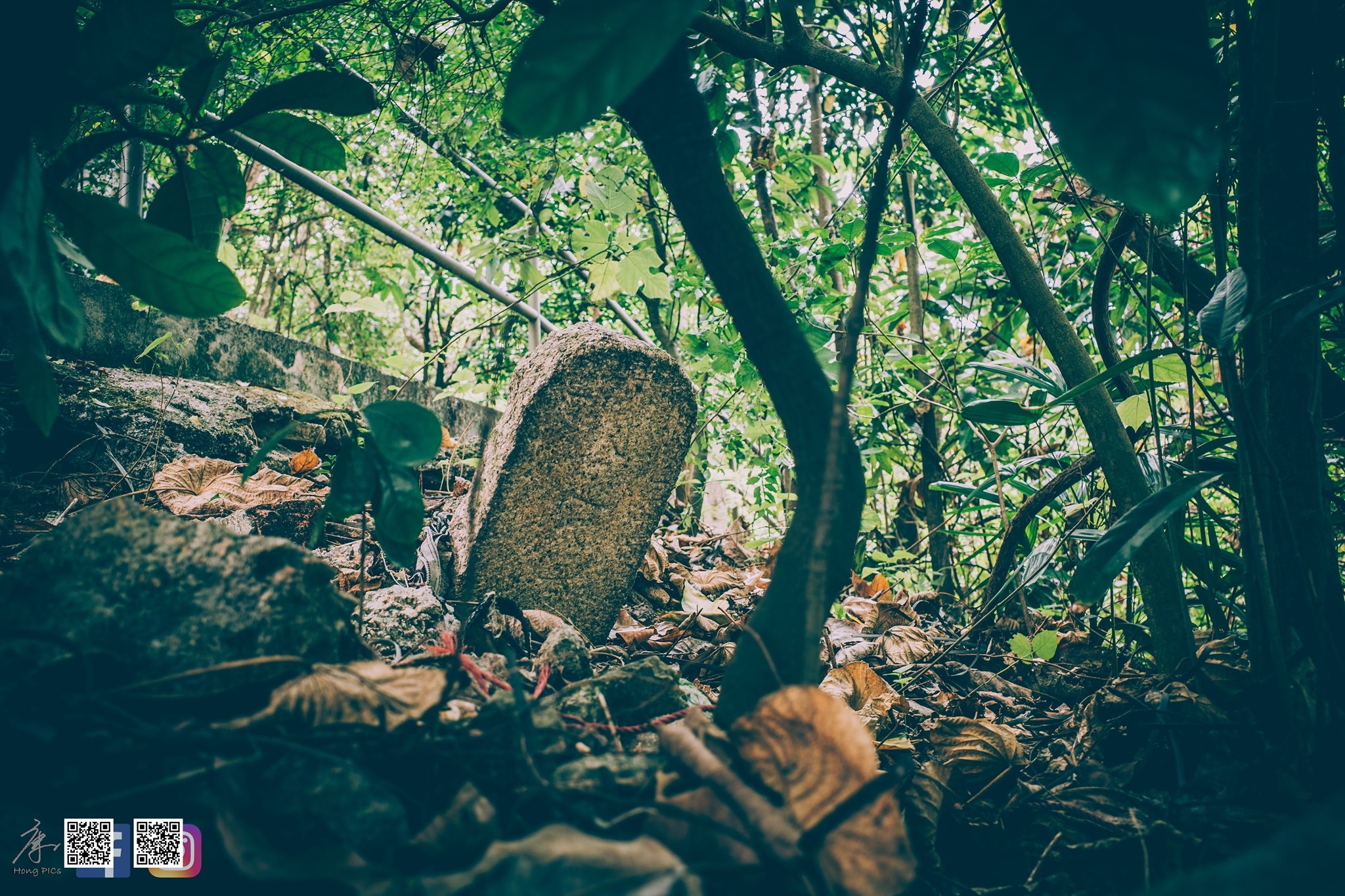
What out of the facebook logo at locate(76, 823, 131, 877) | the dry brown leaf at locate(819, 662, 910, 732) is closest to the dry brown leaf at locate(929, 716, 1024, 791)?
the dry brown leaf at locate(819, 662, 910, 732)

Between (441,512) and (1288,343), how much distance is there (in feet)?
6.37

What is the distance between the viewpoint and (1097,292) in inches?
56.8

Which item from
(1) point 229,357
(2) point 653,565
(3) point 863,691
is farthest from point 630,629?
(1) point 229,357

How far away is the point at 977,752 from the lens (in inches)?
37.1

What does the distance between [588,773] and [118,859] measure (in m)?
0.39

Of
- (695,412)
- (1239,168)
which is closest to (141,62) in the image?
(695,412)

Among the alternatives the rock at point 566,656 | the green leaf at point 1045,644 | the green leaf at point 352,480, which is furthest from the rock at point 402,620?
the green leaf at point 1045,644

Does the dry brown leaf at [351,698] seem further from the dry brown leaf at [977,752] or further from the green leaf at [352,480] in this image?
the dry brown leaf at [977,752]

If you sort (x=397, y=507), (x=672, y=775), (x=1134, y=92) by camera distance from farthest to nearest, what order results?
(x=397, y=507) → (x=672, y=775) → (x=1134, y=92)

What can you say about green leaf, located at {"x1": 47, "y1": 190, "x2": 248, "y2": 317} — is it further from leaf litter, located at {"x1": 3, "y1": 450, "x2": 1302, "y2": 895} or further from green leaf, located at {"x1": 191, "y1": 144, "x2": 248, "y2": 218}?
leaf litter, located at {"x1": 3, "y1": 450, "x2": 1302, "y2": 895}

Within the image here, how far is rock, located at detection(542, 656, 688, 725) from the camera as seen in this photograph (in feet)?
2.59

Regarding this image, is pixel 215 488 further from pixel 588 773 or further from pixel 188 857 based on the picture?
pixel 588 773

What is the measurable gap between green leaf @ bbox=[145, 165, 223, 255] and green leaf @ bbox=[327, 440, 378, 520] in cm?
35

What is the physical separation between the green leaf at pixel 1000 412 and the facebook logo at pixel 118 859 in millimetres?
1680
